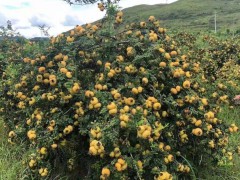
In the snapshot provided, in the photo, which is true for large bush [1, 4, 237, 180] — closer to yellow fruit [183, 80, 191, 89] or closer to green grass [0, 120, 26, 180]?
yellow fruit [183, 80, 191, 89]

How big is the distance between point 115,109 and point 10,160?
1.40 metres

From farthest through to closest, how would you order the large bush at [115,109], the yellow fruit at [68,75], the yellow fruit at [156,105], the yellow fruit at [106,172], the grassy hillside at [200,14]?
the grassy hillside at [200,14], the yellow fruit at [68,75], the yellow fruit at [156,105], the large bush at [115,109], the yellow fruit at [106,172]

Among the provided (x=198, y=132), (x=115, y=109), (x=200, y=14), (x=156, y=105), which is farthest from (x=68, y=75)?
(x=200, y=14)

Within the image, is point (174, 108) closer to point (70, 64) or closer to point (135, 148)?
point (135, 148)

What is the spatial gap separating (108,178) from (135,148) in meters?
0.31

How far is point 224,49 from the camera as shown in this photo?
27.7ft

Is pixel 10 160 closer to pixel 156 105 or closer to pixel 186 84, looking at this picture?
pixel 156 105

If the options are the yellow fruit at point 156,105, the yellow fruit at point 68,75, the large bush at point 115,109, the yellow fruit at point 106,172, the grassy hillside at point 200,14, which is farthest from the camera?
the grassy hillside at point 200,14

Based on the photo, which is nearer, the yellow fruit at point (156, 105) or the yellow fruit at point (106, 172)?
the yellow fruit at point (106, 172)

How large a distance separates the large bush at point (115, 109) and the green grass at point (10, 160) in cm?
11

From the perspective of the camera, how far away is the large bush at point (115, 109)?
3002 mm

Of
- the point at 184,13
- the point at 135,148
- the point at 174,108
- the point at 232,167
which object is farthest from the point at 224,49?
the point at 184,13

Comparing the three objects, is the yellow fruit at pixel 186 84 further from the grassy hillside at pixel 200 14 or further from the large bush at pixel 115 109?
the grassy hillside at pixel 200 14

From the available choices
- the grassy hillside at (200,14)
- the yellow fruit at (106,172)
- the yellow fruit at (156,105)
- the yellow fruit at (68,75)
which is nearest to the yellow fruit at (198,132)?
the yellow fruit at (156,105)
